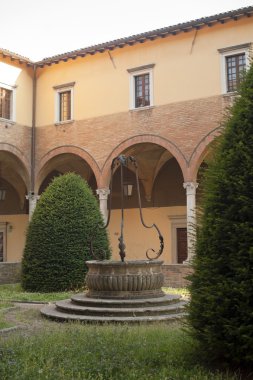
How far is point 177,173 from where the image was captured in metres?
19.4

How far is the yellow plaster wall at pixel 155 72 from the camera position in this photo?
15.8m

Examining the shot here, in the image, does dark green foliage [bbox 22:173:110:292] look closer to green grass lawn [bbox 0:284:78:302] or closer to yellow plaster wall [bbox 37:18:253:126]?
green grass lawn [bbox 0:284:78:302]

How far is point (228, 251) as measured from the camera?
14.2 ft

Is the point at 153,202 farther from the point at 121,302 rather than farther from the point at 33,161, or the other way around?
the point at 121,302

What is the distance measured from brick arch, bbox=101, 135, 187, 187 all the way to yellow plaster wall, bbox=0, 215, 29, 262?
6.94m

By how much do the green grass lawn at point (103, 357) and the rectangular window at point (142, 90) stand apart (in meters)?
12.0

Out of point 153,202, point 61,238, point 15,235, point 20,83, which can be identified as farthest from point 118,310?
point 15,235

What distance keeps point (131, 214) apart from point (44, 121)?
5101 millimetres

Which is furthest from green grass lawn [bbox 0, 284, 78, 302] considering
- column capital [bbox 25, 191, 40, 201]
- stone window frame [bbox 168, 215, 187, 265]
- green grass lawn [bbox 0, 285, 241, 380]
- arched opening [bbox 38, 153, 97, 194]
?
stone window frame [bbox 168, 215, 187, 265]

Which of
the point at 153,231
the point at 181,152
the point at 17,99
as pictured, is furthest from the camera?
the point at 153,231

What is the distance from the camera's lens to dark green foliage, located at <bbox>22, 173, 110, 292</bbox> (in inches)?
468

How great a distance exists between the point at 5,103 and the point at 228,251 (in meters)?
15.5

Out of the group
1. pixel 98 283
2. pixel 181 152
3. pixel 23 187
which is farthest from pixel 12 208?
pixel 98 283

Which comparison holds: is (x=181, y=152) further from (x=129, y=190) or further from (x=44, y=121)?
(x=44, y=121)
